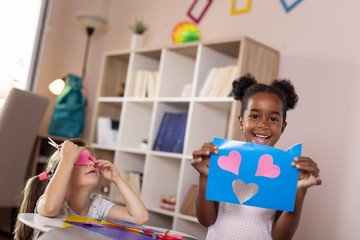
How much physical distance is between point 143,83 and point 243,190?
2404mm

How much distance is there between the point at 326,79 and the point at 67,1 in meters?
2.74

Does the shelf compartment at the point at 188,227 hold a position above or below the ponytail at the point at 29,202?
below

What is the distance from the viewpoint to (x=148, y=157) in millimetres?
3529

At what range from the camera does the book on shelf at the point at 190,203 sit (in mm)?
3168

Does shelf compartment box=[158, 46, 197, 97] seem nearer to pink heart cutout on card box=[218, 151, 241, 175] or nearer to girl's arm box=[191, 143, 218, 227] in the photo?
girl's arm box=[191, 143, 218, 227]

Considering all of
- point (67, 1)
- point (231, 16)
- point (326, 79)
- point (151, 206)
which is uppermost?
point (67, 1)

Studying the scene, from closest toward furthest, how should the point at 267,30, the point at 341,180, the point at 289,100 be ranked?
the point at 289,100 < the point at 341,180 < the point at 267,30

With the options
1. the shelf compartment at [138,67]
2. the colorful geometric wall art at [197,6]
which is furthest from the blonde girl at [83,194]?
the colorful geometric wall art at [197,6]

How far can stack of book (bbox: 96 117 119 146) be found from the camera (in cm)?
394

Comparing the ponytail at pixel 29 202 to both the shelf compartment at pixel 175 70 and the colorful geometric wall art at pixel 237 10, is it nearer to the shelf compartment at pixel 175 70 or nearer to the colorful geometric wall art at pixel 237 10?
the shelf compartment at pixel 175 70

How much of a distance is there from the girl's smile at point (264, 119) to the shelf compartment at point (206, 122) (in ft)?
4.47

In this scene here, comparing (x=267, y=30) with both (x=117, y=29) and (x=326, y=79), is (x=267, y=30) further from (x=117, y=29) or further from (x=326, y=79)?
(x=117, y=29)

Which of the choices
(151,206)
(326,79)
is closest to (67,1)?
(151,206)

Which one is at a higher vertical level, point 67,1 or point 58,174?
point 67,1
